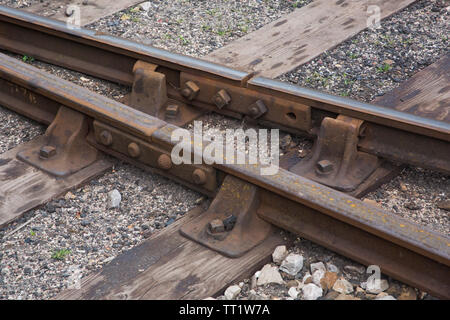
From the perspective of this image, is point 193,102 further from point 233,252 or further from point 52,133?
point 233,252

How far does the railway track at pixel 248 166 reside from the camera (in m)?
2.96

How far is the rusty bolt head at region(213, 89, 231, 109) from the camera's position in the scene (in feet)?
13.5

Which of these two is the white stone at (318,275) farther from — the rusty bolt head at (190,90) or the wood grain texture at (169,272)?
the rusty bolt head at (190,90)

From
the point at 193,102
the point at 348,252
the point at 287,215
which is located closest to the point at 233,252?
the point at 287,215

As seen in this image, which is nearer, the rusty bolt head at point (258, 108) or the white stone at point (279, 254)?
the white stone at point (279, 254)

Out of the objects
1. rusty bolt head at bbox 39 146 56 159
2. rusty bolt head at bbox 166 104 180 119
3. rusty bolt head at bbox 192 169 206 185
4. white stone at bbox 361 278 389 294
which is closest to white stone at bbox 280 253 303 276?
white stone at bbox 361 278 389 294

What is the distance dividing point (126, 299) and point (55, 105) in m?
1.58

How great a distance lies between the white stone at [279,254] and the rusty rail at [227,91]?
2.67ft

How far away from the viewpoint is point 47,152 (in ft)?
12.9

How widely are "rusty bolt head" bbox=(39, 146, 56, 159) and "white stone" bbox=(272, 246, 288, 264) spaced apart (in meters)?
1.51

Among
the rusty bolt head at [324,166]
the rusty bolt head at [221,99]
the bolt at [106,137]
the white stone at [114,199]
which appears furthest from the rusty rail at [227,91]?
the white stone at [114,199]

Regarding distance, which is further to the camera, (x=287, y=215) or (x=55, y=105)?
(x=55, y=105)

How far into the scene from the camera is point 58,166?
3908 mm
